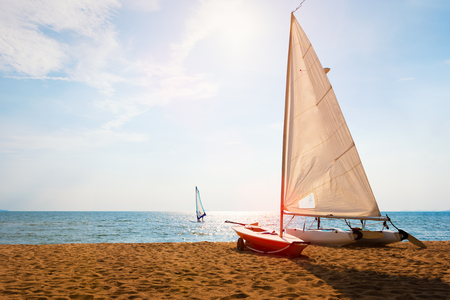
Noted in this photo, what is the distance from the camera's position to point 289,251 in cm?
896

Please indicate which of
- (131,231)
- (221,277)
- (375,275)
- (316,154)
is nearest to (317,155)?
(316,154)

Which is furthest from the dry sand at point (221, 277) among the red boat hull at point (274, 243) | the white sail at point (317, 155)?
the white sail at point (317, 155)

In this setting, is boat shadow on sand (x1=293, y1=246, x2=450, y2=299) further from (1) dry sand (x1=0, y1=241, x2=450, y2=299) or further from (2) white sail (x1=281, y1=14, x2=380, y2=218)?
(2) white sail (x1=281, y1=14, x2=380, y2=218)

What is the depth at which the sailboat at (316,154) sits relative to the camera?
7898 mm

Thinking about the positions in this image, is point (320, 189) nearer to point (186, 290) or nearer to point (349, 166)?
point (349, 166)

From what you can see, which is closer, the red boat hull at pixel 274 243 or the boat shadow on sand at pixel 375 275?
the boat shadow on sand at pixel 375 275

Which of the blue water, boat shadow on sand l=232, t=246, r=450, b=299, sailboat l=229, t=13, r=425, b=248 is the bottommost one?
the blue water

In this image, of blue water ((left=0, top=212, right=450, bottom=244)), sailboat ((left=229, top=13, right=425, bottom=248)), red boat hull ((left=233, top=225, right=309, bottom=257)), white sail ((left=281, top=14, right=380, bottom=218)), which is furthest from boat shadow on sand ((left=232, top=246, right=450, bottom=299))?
blue water ((left=0, top=212, right=450, bottom=244))

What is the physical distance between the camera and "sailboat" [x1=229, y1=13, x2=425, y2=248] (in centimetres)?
790

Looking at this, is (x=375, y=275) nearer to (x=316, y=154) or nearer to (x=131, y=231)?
(x=316, y=154)

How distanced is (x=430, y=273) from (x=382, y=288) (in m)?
2.45

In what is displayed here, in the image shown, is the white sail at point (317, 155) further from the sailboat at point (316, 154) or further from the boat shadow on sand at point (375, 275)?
the boat shadow on sand at point (375, 275)

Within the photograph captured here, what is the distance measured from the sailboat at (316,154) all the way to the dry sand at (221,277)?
58.3 inches

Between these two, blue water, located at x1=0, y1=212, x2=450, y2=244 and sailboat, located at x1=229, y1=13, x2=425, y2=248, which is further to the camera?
blue water, located at x1=0, y1=212, x2=450, y2=244
